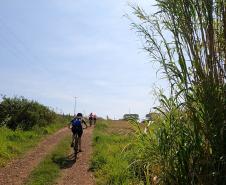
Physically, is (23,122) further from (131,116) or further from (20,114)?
(131,116)

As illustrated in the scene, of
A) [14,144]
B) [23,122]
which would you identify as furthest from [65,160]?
[23,122]

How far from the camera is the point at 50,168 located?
13.0 metres

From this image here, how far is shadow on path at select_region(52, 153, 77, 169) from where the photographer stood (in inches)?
561

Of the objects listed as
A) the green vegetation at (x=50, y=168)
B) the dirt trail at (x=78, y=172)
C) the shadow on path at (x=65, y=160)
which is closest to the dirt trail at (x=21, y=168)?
the green vegetation at (x=50, y=168)

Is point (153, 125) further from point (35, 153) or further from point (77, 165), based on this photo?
point (35, 153)

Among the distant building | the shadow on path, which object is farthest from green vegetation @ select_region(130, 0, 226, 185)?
the shadow on path

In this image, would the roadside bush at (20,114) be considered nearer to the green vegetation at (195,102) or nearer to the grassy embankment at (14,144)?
the grassy embankment at (14,144)

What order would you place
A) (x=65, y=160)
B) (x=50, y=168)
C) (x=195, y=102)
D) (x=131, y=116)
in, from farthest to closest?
(x=65, y=160) < (x=50, y=168) < (x=131, y=116) < (x=195, y=102)

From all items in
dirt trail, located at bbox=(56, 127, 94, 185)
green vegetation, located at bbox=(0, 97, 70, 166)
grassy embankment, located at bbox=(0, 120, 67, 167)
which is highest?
green vegetation, located at bbox=(0, 97, 70, 166)

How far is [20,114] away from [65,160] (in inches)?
481

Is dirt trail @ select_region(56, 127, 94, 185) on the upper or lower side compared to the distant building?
lower

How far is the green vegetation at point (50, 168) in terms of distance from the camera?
1127 centimetres

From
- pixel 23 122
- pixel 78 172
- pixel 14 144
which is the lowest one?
pixel 78 172

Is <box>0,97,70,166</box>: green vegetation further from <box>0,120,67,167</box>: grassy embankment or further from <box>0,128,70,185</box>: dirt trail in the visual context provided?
<box>0,128,70,185</box>: dirt trail
